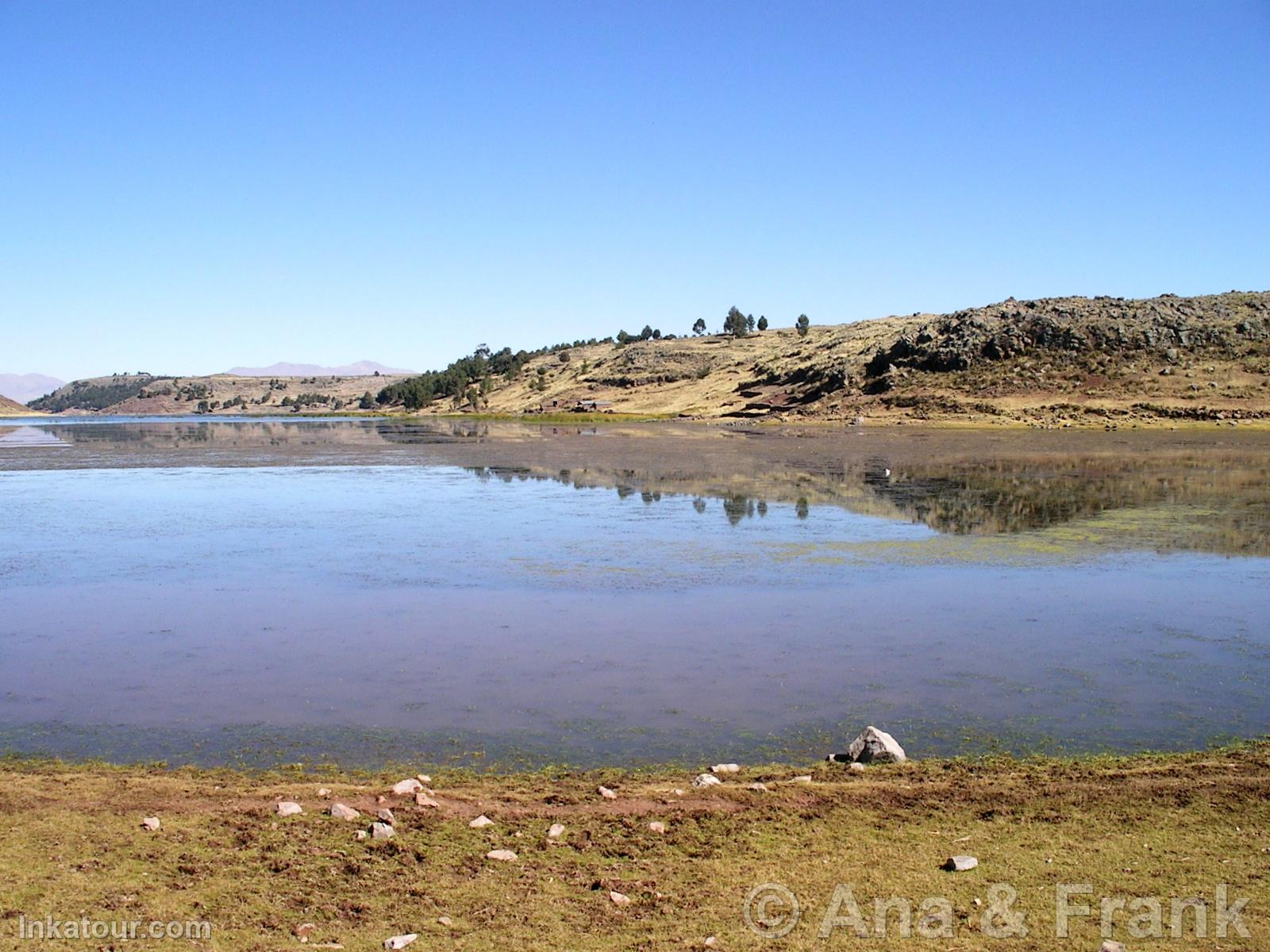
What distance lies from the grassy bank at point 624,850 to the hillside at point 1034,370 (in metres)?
64.9

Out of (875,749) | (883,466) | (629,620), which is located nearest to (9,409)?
(883,466)

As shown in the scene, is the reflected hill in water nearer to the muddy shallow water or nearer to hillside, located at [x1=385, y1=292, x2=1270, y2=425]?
the muddy shallow water

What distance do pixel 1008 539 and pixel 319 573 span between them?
1541 centimetres

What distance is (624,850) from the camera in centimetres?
726

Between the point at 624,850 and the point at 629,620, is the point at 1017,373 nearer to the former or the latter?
the point at 629,620

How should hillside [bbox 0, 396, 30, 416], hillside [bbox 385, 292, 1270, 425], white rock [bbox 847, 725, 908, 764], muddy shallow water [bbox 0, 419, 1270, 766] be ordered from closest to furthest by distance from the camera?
white rock [bbox 847, 725, 908, 764] → muddy shallow water [bbox 0, 419, 1270, 766] → hillside [bbox 385, 292, 1270, 425] → hillside [bbox 0, 396, 30, 416]

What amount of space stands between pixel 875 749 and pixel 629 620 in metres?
6.58

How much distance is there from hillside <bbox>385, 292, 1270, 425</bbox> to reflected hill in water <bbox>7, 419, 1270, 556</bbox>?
339 inches

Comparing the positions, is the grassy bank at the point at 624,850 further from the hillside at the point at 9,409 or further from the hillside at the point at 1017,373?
the hillside at the point at 9,409

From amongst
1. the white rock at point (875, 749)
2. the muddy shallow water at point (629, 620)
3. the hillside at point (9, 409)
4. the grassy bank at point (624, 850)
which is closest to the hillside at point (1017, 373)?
the muddy shallow water at point (629, 620)

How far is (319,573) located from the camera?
1931 centimetres

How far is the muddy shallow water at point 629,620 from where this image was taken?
1062 centimetres

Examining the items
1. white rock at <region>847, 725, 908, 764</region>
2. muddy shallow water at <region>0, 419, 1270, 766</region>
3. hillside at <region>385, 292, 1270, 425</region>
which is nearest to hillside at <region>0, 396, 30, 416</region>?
hillside at <region>385, 292, 1270, 425</region>

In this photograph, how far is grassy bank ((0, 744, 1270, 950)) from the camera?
6129 mm
